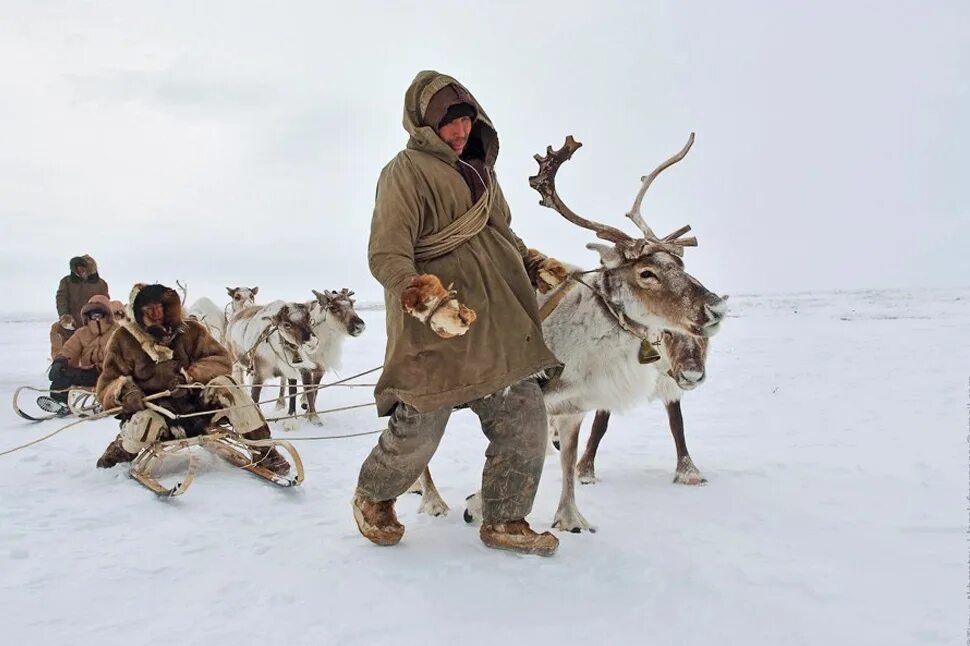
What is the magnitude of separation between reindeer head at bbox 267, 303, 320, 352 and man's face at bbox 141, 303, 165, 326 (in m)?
3.26

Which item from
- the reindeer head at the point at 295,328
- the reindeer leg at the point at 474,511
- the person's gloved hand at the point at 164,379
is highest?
the reindeer head at the point at 295,328

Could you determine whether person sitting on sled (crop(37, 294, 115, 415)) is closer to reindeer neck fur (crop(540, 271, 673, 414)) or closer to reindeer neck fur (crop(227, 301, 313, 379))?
reindeer neck fur (crop(227, 301, 313, 379))

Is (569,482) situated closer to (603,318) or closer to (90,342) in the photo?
(603,318)

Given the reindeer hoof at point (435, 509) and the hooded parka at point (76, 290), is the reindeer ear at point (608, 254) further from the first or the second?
the hooded parka at point (76, 290)

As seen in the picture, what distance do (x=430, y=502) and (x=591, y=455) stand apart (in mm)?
1526

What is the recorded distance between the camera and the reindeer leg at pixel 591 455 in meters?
4.93

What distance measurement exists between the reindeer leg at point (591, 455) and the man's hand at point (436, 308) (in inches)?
106

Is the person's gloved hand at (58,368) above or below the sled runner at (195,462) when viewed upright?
above

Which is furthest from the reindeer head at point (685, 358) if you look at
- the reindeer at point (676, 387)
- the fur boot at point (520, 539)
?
Result: the fur boot at point (520, 539)

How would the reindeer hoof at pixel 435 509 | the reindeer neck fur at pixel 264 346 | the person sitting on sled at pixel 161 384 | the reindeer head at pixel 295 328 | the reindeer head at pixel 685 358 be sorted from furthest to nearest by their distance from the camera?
the reindeer neck fur at pixel 264 346, the reindeer head at pixel 295 328, the person sitting on sled at pixel 161 384, the reindeer head at pixel 685 358, the reindeer hoof at pixel 435 509

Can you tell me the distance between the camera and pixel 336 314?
855cm

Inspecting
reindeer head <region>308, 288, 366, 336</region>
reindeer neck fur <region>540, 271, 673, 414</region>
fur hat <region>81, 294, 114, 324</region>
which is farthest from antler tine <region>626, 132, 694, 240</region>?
fur hat <region>81, 294, 114, 324</region>

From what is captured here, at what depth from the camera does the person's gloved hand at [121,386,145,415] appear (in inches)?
185

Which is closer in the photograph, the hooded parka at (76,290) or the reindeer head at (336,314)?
the reindeer head at (336,314)
